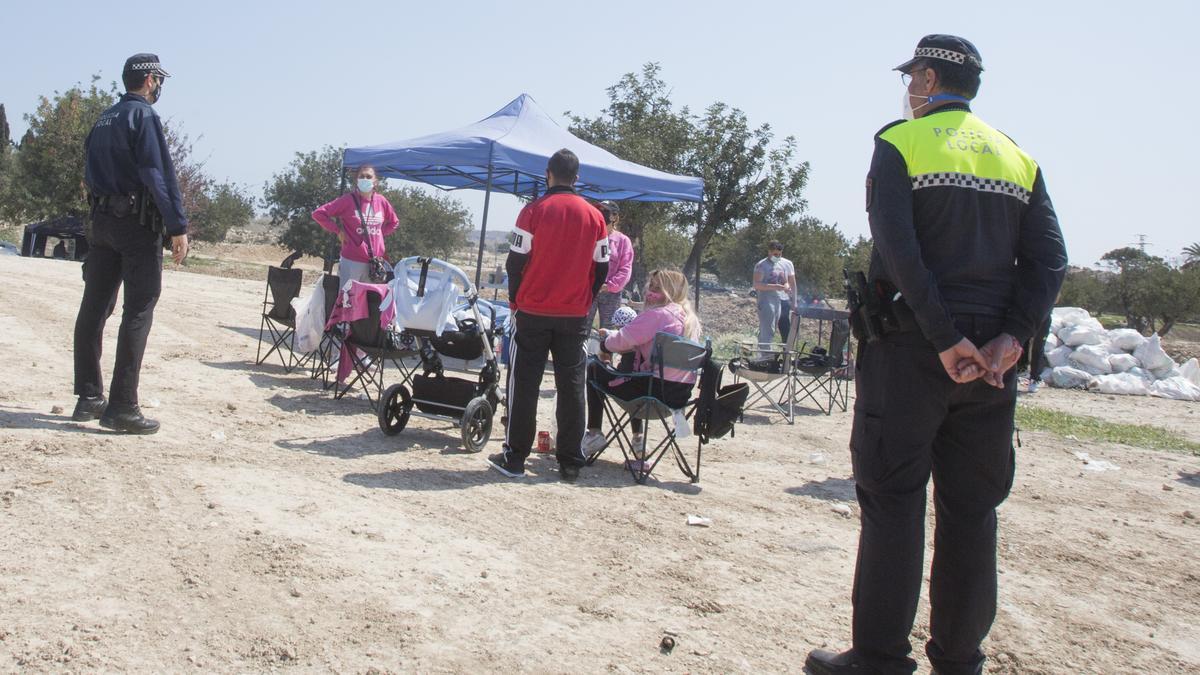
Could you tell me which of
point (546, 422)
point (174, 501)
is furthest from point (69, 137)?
point (174, 501)

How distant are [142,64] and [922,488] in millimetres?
4802

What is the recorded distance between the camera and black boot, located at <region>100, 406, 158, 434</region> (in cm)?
547

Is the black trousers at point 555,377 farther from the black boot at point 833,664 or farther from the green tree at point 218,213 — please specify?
the green tree at point 218,213

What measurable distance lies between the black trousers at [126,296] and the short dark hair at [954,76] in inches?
166

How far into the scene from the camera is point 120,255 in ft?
18.4

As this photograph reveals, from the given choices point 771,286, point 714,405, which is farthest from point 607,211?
point 771,286

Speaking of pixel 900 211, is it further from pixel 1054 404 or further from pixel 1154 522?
pixel 1054 404

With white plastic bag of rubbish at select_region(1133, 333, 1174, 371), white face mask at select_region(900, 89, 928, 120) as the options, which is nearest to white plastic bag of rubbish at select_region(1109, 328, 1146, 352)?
white plastic bag of rubbish at select_region(1133, 333, 1174, 371)

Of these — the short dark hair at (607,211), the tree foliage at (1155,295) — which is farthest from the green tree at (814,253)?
the short dark hair at (607,211)

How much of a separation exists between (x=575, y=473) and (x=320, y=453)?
148 cm

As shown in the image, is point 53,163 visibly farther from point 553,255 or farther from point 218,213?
point 553,255

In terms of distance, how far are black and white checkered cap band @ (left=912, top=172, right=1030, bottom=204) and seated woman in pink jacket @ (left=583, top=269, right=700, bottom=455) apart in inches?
124

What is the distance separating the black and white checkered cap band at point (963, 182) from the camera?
9.25 feet

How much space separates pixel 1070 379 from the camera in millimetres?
14617
